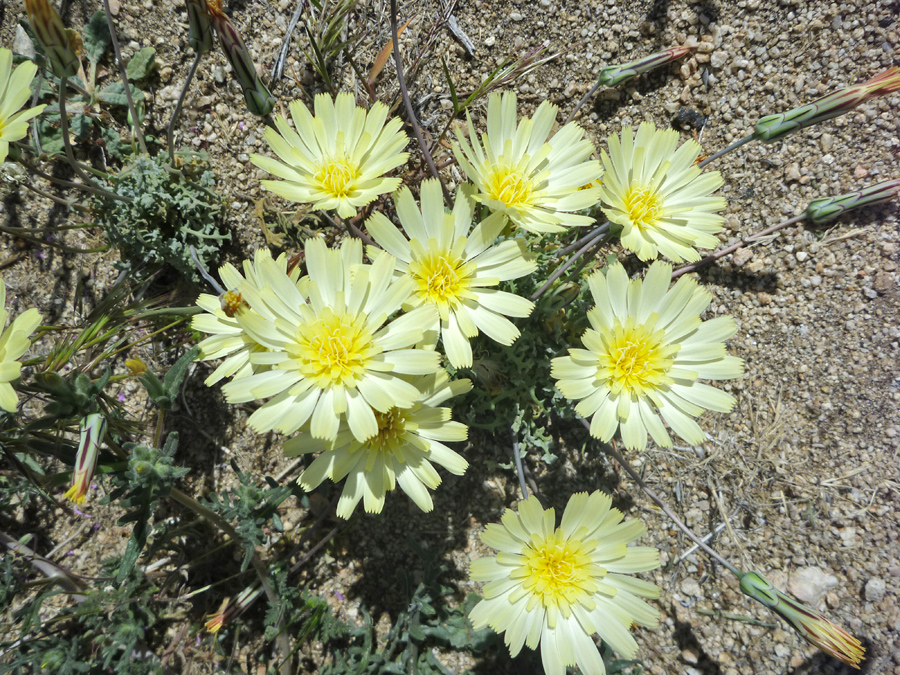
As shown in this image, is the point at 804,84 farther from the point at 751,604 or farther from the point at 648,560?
the point at 751,604

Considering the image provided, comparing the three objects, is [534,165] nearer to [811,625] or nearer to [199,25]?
[199,25]

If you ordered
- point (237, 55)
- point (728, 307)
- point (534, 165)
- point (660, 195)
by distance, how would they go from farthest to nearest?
point (728, 307) < point (660, 195) < point (534, 165) < point (237, 55)

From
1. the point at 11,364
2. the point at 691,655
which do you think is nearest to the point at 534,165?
the point at 11,364

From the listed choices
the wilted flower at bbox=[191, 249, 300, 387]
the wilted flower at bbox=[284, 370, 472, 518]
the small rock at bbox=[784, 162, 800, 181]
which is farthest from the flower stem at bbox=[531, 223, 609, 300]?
the small rock at bbox=[784, 162, 800, 181]

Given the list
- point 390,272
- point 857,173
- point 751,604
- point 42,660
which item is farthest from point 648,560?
point 42,660

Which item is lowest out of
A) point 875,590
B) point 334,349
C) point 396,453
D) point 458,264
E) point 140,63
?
point 875,590

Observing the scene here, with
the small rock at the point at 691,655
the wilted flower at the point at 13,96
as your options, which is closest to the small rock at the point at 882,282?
the small rock at the point at 691,655
